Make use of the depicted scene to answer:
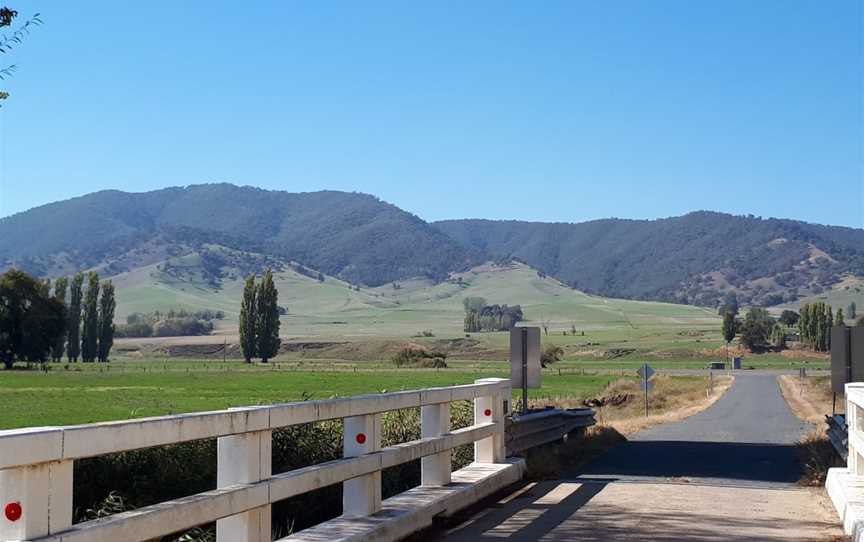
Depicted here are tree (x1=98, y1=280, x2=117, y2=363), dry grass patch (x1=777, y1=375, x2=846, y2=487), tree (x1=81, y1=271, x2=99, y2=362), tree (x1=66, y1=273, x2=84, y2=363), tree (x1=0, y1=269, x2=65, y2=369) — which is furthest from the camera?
tree (x1=98, y1=280, x2=117, y2=363)

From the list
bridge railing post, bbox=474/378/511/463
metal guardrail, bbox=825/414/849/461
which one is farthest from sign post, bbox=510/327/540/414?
metal guardrail, bbox=825/414/849/461

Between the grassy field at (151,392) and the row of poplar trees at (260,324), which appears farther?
the row of poplar trees at (260,324)

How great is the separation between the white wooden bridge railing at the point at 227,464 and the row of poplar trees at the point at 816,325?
142m

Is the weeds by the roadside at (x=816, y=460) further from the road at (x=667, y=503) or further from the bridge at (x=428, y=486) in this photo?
the bridge at (x=428, y=486)

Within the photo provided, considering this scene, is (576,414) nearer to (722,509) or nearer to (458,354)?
(722,509)

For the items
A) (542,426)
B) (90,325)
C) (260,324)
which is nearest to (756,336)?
(260,324)

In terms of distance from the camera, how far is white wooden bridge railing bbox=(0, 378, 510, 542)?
536 cm

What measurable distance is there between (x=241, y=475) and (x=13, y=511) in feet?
7.14

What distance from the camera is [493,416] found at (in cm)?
1355

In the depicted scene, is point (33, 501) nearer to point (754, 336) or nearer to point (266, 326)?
point (266, 326)

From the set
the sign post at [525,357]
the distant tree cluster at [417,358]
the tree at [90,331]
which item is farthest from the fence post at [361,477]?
the tree at [90,331]

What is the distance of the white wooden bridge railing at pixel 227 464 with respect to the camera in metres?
5.36

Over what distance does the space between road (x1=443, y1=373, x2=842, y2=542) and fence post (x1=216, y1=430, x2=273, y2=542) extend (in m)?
2.96

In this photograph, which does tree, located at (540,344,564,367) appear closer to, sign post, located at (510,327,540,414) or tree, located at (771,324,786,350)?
tree, located at (771,324,786,350)
